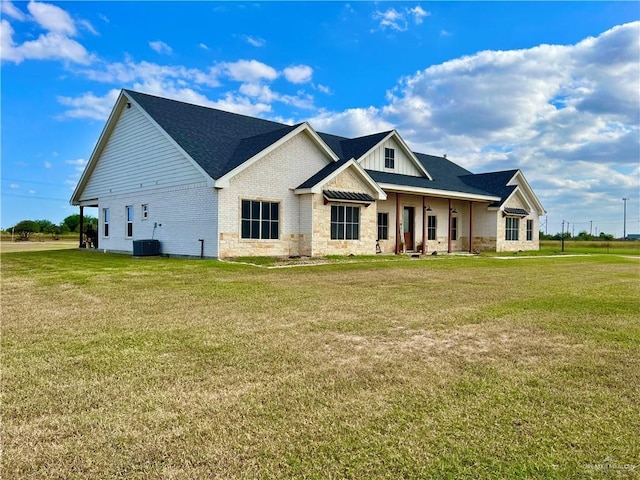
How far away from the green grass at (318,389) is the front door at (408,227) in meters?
16.8

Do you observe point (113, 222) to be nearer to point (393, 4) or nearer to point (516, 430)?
point (393, 4)

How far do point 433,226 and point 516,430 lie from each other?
2378 cm

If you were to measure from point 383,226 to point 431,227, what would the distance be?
13.4 feet

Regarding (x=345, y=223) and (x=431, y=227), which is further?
(x=431, y=227)

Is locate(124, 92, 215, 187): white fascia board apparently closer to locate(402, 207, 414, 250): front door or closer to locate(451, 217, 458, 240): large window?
locate(402, 207, 414, 250): front door

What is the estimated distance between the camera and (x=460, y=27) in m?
15.6

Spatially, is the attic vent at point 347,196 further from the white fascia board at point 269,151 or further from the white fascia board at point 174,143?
the white fascia board at point 174,143

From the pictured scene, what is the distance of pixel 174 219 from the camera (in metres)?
18.5

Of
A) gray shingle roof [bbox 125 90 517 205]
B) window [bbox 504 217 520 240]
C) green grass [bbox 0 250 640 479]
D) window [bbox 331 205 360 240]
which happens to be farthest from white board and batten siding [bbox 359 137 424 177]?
green grass [bbox 0 250 640 479]

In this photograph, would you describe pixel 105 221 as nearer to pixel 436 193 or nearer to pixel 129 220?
pixel 129 220

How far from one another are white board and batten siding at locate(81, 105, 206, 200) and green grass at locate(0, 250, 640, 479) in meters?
10.9

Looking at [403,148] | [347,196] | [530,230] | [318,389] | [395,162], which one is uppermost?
[403,148]

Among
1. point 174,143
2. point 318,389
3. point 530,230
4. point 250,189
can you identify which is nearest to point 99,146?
point 174,143

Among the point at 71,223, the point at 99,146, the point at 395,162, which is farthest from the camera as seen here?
the point at 71,223
